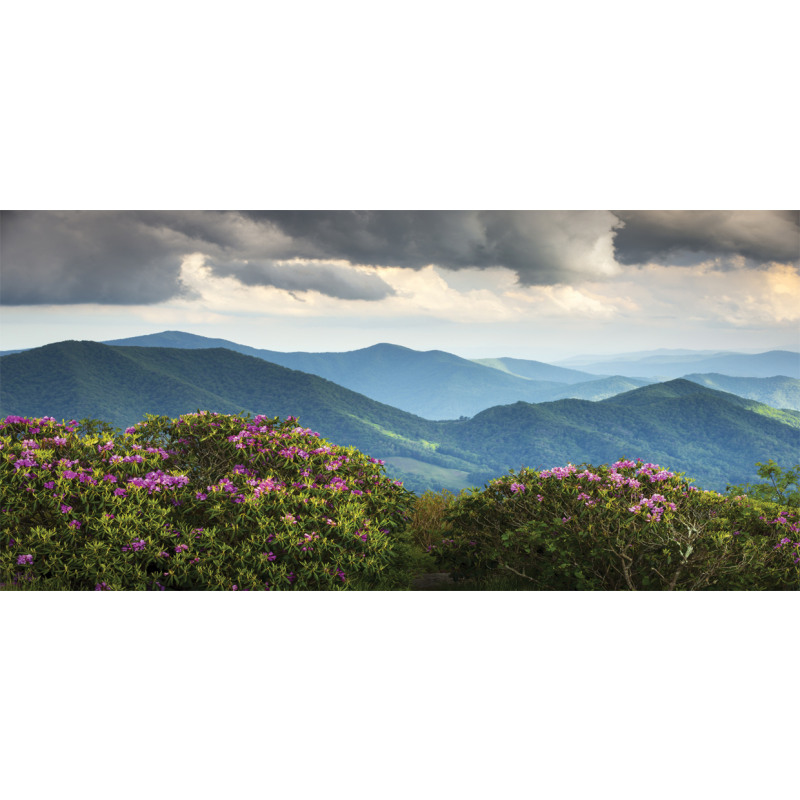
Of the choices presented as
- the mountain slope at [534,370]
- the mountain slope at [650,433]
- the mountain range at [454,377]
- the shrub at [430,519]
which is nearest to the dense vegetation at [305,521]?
the shrub at [430,519]

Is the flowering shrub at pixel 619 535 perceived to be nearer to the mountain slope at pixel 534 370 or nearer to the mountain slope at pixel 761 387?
the mountain slope at pixel 534 370

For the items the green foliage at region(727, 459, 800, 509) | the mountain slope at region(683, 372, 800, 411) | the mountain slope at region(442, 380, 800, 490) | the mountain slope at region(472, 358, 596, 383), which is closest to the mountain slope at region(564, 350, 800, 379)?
the mountain slope at region(683, 372, 800, 411)

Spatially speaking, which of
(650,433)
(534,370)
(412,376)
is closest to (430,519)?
(534,370)

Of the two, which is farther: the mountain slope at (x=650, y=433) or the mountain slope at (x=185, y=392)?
the mountain slope at (x=650, y=433)

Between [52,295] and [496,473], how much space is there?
12081 mm

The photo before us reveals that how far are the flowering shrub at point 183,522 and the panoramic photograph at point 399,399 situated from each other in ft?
0.06

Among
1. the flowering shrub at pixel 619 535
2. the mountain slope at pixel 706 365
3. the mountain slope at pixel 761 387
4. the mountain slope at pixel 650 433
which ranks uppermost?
the mountain slope at pixel 706 365

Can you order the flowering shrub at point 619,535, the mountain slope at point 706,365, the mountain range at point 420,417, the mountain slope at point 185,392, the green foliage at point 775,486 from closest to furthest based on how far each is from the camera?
the flowering shrub at point 619,535, the green foliage at point 775,486, the mountain slope at point 706,365, the mountain slope at point 185,392, the mountain range at point 420,417

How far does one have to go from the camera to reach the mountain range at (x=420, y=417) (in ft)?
44.5

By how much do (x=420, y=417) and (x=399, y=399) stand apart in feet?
3.67

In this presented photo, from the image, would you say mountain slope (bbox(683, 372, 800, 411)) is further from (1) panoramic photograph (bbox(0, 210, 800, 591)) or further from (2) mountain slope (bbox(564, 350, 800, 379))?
(2) mountain slope (bbox(564, 350, 800, 379))

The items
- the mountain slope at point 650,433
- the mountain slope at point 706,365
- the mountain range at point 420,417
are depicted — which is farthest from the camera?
the mountain slope at point 650,433

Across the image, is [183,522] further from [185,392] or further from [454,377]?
[185,392]

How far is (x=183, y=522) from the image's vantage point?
3.96 m
